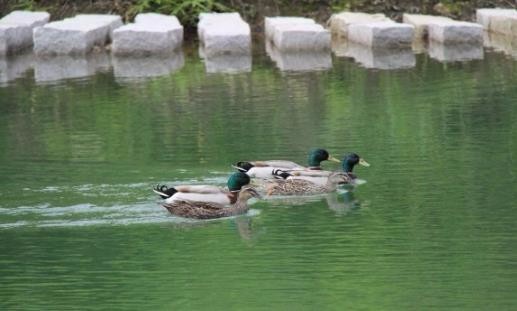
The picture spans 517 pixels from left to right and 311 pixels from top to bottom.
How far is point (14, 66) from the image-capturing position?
28.2 meters

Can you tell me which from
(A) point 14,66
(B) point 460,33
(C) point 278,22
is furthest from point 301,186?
(C) point 278,22

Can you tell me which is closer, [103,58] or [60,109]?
[60,109]

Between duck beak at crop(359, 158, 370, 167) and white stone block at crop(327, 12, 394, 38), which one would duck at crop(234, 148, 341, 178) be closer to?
duck beak at crop(359, 158, 370, 167)

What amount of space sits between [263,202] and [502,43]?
13901 millimetres

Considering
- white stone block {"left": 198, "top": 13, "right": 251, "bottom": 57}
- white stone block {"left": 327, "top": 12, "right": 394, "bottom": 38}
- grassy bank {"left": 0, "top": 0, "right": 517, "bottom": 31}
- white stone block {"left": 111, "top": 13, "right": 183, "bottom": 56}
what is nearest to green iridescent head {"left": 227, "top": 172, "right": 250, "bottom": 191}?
white stone block {"left": 198, "top": 13, "right": 251, "bottom": 57}

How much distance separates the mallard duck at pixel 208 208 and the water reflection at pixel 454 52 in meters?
12.1

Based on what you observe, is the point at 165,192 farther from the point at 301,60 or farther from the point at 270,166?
the point at 301,60

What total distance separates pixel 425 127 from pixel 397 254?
23.0 ft

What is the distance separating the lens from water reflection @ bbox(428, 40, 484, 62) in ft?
90.6

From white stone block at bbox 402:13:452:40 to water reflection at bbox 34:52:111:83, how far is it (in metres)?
5.86

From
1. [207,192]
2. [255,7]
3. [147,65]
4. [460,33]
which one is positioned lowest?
[147,65]

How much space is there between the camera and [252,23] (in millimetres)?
32469

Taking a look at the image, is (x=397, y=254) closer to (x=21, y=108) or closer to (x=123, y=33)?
(x=21, y=108)

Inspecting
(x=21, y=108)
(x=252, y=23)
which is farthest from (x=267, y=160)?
(x=252, y=23)
